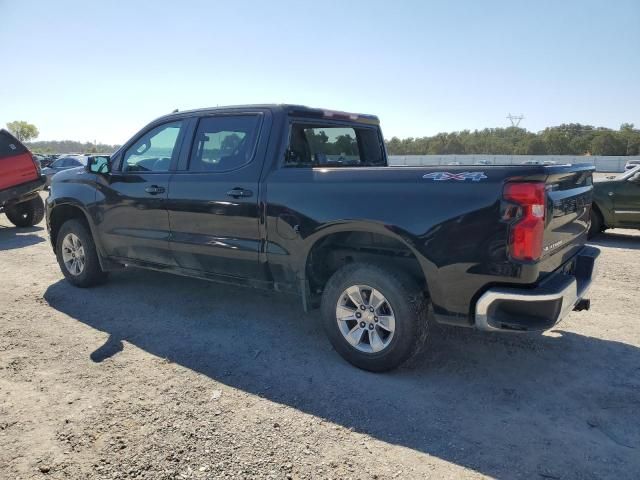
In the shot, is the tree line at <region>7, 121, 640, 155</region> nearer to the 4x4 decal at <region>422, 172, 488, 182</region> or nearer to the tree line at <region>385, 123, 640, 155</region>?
the tree line at <region>385, 123, 640, 155</region>

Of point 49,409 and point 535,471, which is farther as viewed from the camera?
point 49,409

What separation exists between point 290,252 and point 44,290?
3.64 metres

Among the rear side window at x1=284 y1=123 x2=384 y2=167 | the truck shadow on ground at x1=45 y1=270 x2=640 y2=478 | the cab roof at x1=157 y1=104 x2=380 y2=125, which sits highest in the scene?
the cab roof at x1=157 y1=104 x2=380 y2=125

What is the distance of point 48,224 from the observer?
5.93 meters

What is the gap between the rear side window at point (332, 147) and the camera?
4.21 m

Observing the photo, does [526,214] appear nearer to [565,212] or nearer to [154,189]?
[565,212]

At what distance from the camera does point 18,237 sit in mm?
9633

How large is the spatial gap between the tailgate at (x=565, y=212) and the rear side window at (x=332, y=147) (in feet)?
6.65

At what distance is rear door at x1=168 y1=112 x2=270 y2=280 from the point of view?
4047 millimetres

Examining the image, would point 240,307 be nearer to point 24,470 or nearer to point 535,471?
point 24,470

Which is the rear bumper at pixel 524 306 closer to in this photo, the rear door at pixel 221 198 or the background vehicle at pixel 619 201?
the rear door at pixel 221 198

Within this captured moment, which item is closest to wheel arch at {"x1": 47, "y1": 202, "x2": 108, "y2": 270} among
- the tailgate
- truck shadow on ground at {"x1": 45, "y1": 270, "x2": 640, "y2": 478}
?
truck shadow on ground at {"x1": 45, "y1": 270, "x2": 640, "y2": 478}

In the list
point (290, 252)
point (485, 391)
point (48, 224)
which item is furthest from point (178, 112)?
point (485, 391)

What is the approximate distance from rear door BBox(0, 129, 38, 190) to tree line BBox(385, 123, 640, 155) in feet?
202
